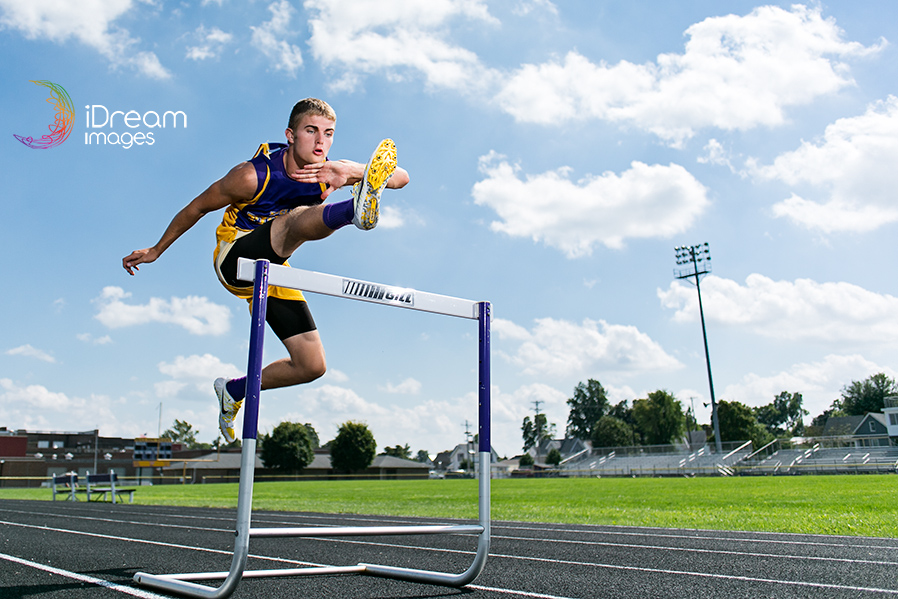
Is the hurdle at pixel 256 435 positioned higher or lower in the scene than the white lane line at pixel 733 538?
higher

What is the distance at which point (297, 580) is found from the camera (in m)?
4.49

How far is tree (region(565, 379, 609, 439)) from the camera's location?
10400 centimetres

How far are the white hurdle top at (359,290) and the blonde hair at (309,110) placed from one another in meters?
0.99

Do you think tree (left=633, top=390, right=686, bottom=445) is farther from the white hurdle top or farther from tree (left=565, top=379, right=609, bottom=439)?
the white hurdle top

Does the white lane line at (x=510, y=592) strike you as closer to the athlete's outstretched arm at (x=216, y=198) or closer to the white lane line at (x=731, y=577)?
the white lane line at (x=731, y=577)

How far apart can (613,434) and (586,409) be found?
23.9m

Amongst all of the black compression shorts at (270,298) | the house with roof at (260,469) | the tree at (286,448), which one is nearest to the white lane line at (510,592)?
the black compression shorts at (270,298)

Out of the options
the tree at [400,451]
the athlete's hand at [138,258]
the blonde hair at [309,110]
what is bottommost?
the tree at [400,451]

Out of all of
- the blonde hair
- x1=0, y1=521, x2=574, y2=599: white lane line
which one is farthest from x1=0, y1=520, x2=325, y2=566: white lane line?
the blonde hair

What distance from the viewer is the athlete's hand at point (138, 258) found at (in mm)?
4133

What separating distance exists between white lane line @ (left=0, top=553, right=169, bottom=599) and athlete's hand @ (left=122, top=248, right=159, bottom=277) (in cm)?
204

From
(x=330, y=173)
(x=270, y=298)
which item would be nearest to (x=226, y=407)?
(x=270, y=298)

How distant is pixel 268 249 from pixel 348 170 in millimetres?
748

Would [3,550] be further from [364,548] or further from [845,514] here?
[845,514]
